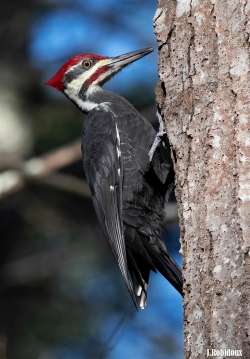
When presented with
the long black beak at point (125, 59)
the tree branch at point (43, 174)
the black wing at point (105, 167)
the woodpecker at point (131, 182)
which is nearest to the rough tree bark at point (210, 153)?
the woodpecker at point (131, 182)

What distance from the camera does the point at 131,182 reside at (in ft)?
16.1

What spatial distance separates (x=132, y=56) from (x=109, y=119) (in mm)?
514

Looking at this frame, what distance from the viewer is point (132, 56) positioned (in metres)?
5.33

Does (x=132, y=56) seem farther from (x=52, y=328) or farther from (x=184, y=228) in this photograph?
(x=52, y=328)

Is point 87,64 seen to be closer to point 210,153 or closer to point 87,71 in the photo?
point 87,71

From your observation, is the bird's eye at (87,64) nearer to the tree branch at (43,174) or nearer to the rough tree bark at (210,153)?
the tree branch at (43,174)

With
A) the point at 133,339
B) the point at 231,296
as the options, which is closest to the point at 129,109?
the point at 231,296

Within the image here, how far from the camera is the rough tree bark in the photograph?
3.15 metres

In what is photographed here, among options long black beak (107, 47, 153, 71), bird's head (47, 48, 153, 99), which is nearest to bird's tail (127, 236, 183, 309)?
long black beak (107, 47, 153, 71)

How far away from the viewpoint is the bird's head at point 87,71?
555 cm

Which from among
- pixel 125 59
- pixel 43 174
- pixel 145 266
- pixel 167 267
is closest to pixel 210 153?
pixel 167 267

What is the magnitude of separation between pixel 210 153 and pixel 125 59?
2153mm

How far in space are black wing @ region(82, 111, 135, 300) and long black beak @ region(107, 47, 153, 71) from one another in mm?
427

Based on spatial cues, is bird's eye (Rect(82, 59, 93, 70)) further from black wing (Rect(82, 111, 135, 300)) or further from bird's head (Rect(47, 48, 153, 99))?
black wing (Rect(82, 111, 135, 300))
